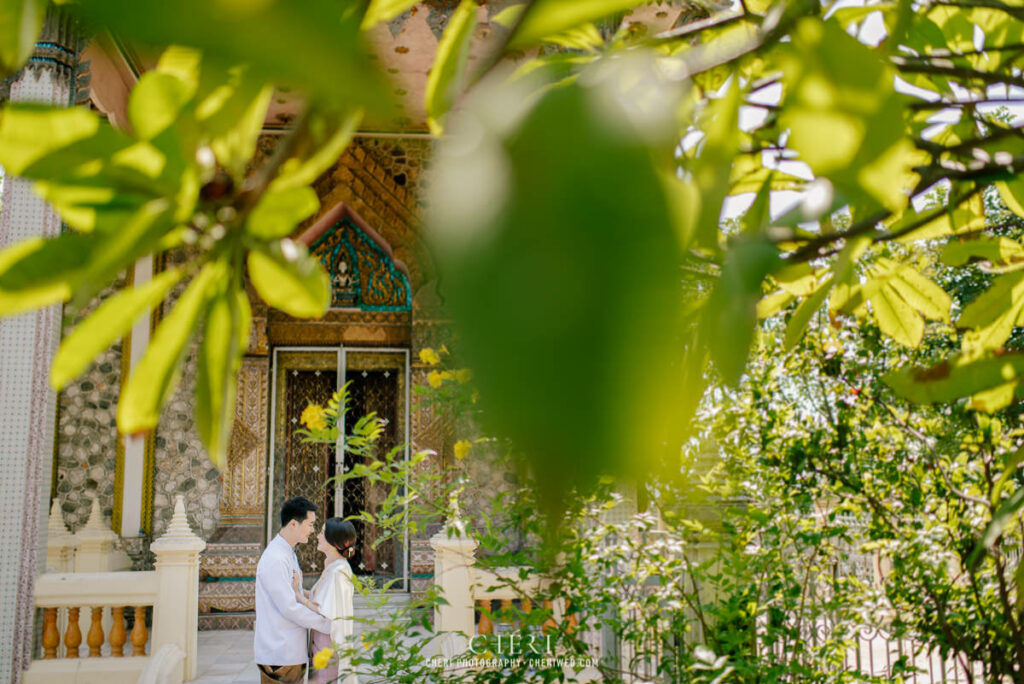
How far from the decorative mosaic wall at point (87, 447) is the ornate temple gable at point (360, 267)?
5.59ft

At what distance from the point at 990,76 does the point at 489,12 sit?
1.27ft

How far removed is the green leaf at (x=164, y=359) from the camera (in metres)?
0.21

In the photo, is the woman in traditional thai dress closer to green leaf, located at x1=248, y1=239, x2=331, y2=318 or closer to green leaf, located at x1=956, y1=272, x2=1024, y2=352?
green leaf, located at x1=956, y1=272, x2=1024, y2=352

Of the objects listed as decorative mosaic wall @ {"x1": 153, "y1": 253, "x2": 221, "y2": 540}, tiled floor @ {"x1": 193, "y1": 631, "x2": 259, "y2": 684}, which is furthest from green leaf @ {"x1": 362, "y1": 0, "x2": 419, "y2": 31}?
decorative mosaic wall @ {"x1": 153, "y1": 253, "x2": 221, "y2": 540}

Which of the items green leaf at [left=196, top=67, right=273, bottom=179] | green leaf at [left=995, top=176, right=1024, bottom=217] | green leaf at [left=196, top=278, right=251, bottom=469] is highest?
green leaf at [left=995, top=176, right=1024, bottom=217]

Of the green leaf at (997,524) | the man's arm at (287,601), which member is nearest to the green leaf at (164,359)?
the green leaf at (997,524)

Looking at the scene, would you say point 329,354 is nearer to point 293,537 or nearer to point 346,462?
point 346,462

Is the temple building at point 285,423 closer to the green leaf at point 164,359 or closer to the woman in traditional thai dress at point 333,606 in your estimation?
the woman in traditional thai dress at point 333,606

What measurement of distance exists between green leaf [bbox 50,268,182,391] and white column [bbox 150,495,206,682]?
166 inches

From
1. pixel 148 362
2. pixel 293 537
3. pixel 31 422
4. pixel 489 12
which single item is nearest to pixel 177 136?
pixel 148 362

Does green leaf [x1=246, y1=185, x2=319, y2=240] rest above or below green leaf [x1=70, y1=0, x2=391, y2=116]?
below

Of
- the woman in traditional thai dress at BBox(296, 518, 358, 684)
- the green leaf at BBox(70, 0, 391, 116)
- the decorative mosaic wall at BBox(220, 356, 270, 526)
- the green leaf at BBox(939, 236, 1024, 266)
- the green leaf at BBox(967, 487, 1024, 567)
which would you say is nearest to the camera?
the green leaf at BBox(70, 0, 391, 116)

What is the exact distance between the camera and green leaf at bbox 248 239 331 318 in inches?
8.2

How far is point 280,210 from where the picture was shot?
0.21 metres
